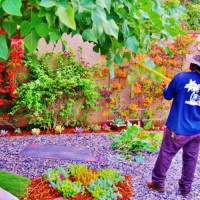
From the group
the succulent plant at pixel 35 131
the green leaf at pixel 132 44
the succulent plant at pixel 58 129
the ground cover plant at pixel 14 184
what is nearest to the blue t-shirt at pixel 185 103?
the ground cover plant at pixel 14 184

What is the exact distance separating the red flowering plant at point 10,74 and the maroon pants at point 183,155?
10.6 ft

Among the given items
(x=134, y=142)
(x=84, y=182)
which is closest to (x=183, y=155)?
(x=84, y=182)

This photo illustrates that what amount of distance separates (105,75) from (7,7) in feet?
17.4

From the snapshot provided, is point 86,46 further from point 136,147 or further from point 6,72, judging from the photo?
point 136,147

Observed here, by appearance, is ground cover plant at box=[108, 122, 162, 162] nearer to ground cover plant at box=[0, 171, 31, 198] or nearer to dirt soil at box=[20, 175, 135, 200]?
dirt soil at box=[20, 175, 135, 200]

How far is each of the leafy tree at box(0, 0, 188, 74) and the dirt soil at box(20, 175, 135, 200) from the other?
5.85 ft

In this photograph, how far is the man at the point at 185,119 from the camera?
3043 mm

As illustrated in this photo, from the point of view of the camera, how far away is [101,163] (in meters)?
4.25

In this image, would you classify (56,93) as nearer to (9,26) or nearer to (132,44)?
(132,44)

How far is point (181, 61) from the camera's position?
6.53 meters

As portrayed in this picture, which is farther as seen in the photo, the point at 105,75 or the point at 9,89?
the point at 105,75

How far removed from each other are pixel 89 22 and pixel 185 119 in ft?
6.58

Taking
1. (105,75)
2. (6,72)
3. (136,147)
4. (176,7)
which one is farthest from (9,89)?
(176,7)

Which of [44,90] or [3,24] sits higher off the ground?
[3,24]
